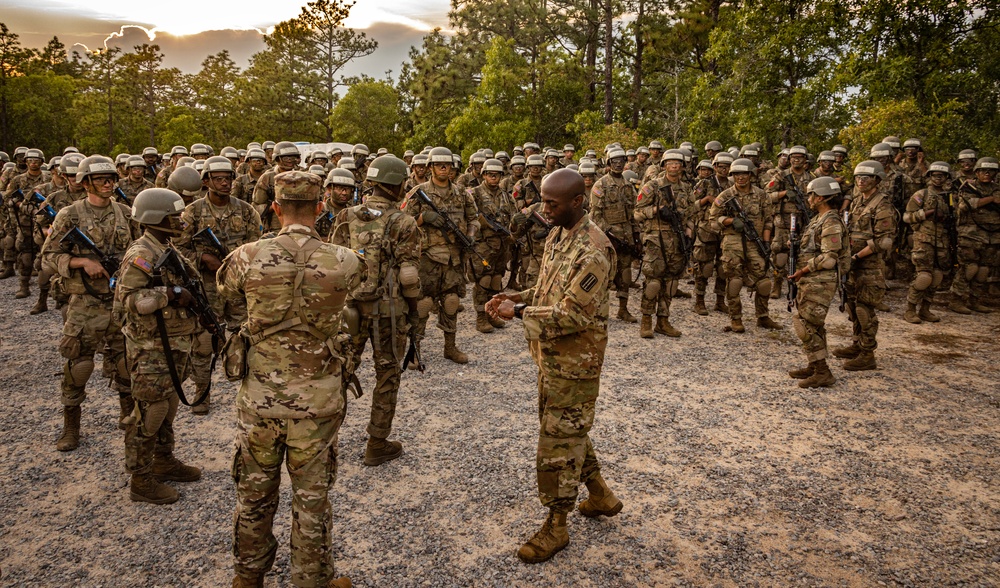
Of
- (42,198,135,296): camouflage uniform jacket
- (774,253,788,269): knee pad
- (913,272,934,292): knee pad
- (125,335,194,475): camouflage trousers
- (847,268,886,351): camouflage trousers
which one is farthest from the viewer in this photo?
(774,253,788,269): knee pad

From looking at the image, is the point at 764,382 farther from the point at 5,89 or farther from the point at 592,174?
the point at 5,89

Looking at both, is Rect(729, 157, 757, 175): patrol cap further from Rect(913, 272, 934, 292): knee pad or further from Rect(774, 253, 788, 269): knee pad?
Rect(913, 272, 934, 292): knee pad

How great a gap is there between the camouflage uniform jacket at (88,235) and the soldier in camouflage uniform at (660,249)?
267 inches

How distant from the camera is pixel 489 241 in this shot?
971cm

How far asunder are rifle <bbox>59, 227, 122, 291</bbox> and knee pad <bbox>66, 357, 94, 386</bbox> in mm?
706

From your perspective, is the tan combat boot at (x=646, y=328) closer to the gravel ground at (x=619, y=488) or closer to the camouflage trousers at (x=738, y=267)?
the gravel ground at (x=619, y=488)

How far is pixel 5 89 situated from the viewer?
3509 centimetres

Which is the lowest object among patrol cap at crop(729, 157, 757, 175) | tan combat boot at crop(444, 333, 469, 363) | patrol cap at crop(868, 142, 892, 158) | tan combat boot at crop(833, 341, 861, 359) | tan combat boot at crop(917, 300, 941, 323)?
tan combat boot at crop(444, 333, 469, 363)

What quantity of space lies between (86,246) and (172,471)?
245 centimetres

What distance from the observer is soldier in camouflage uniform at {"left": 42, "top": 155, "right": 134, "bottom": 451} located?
534cm

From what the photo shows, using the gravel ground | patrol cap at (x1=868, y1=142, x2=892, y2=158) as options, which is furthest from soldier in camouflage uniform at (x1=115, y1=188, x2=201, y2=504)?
patrol cap at (x1=868, y1=142, x2=892, y2=158)

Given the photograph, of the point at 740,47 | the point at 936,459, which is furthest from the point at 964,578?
the point at 740,47

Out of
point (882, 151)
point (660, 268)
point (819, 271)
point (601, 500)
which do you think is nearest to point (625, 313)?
point (660, 268)

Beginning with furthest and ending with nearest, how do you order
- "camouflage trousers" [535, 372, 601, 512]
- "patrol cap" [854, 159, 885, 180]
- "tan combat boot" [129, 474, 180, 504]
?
1. "patrol cap" [854, 159, 885, 180]
2. "tan combat boot" [129, 474, 180, 504]
3. "camouflage trousers" [535, 372, 601, 512]
